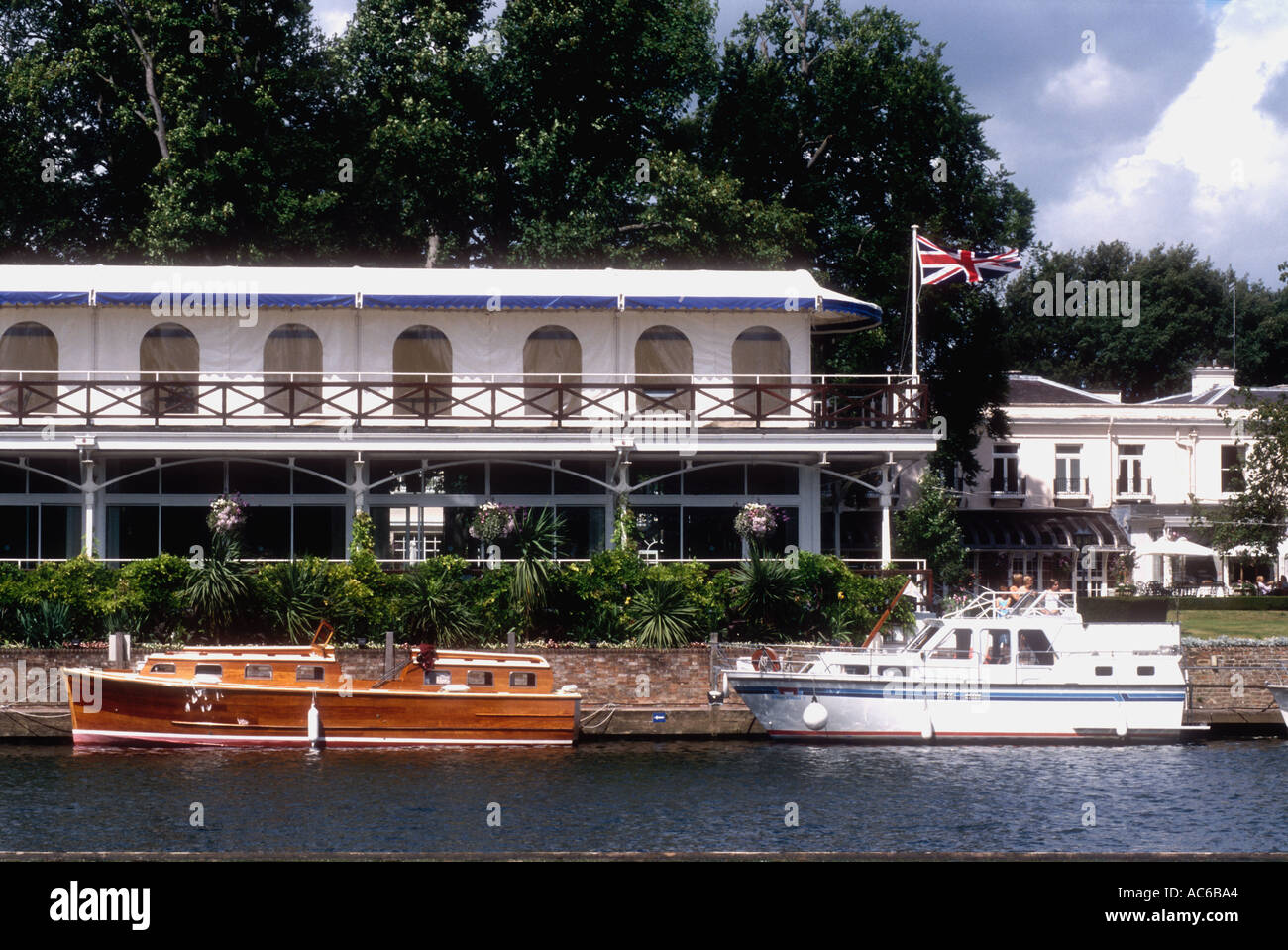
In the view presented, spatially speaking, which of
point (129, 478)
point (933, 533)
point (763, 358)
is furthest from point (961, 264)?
point (129, 478)

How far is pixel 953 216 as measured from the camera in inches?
1831

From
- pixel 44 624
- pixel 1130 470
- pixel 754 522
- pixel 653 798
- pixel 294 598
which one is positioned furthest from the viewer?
pixel 1130 470

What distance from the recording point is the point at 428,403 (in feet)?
101

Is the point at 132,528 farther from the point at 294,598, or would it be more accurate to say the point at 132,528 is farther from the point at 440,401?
the point at 440,401

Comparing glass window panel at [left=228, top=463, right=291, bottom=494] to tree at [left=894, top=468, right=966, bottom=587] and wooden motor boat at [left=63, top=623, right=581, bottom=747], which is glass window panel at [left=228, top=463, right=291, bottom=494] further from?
tree at [left=894, top=468, right=966, bottom=587]

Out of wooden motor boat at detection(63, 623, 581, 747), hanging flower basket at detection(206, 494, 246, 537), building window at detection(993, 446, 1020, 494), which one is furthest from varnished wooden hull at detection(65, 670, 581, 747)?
building window at detection(993, 446, 1020, 494)

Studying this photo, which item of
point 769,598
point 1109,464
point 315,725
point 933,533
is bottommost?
point 315,725

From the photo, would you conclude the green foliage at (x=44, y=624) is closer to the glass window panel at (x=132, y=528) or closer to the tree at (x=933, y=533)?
the glass window panel at (x=132, y=528)

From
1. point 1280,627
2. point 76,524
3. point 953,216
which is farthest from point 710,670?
point 953,216

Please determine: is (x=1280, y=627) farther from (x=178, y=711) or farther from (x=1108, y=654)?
(x=178, y=711)

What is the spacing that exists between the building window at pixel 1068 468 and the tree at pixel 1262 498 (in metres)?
13.6

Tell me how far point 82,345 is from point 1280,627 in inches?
1068

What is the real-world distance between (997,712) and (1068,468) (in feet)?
111

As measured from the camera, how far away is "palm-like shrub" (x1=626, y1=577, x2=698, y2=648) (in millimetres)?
26641
